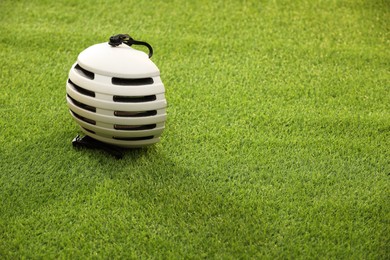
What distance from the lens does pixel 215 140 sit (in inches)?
92.7

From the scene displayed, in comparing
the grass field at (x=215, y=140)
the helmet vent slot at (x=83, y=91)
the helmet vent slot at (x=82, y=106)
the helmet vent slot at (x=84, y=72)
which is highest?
the helmet vent slot at (x=84, y=72)

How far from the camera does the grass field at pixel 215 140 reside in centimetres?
190

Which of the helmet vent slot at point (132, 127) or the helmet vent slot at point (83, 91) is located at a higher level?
the helmet vent slot at point (83, 91)

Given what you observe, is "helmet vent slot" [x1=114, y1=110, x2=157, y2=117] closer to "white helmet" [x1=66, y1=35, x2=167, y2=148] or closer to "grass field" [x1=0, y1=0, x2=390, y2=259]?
"white helmet" [x1=66, y1=35, x2=167, y2=148]

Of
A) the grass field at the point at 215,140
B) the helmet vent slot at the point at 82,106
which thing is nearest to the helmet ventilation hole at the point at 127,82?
the helmet vent slot at the point at 82,106

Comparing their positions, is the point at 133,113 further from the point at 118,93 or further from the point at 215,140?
the point at 215,140

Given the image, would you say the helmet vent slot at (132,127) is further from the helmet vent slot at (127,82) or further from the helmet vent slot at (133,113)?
the helmet vent slot at (127,82)

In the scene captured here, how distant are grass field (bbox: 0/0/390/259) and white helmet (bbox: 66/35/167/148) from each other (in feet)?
0.57

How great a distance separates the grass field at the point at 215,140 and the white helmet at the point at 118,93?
0.17 m

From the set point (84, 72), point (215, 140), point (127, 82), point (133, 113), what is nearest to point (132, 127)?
point (133, 113)

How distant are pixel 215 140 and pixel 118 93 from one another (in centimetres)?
53

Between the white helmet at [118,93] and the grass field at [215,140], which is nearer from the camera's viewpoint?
the grass field at [215,140]

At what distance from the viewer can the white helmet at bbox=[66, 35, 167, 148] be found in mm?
2010

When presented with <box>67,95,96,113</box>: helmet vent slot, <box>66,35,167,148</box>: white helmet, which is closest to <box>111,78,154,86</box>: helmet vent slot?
<box>66,35,167,148</box>: white helmet
